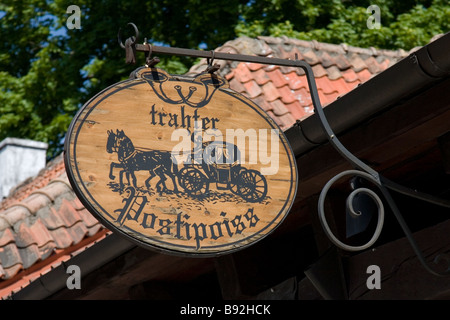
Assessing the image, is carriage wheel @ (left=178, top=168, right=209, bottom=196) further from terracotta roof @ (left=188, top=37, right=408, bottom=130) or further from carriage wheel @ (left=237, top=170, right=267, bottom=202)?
terracotta roof @ (left=188, top=37, right=408, bottom=130)

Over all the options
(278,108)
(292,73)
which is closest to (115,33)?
(292,73)

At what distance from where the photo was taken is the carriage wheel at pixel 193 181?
3285 mm

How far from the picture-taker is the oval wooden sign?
3176mm

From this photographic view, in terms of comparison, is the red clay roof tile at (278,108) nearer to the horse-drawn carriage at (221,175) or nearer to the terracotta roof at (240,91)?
the terracotta roof at (240,91)

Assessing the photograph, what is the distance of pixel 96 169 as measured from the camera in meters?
3.19

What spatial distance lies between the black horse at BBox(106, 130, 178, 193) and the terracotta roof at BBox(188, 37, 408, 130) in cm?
354

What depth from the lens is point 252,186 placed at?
133 inches

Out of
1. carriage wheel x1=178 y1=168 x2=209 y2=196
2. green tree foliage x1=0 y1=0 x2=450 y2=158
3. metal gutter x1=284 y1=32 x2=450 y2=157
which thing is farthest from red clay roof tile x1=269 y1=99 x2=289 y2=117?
green tree foliage x1=0 y1=0 x2=450 y2=158

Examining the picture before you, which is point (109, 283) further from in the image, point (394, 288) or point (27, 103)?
point (27, 103)

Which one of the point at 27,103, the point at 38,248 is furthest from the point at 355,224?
the point at 27,103

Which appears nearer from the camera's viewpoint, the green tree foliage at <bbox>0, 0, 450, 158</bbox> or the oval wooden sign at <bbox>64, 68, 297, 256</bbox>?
the oval wooden sign at <bbox>64, 68, 297, 256</bbox>

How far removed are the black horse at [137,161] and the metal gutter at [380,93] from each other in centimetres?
70

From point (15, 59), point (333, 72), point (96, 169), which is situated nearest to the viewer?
point (96, 169)
